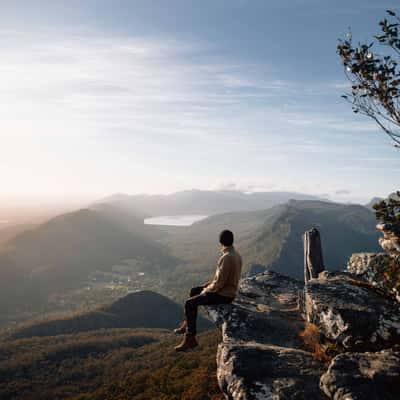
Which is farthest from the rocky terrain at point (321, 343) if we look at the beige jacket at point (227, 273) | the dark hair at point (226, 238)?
the dark hair at point (226, 238)

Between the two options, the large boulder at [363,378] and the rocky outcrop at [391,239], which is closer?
the large boulder at [363,378]

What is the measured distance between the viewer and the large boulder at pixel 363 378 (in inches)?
377

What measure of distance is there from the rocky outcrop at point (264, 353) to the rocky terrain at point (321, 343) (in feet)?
0.11

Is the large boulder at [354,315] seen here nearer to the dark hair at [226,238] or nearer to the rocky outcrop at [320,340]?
the rocky outcrop at [320,340]

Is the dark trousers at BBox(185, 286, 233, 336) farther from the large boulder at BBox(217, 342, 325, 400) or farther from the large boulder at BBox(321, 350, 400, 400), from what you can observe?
the large boulder at BBox(321, 350, 400, 400)

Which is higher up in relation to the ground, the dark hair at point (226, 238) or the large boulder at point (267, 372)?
the dark hair at point (226, 238)

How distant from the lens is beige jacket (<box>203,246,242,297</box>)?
14484 millimetres

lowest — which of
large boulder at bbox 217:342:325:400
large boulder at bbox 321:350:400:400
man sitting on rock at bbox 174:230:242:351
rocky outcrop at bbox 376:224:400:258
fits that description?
large boulder at bbox 217:342:325:400

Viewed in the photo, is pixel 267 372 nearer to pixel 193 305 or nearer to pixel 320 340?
pixel 320 340

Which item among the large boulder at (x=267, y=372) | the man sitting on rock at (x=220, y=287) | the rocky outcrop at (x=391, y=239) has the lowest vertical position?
the large boulder at (x=267, y=372)

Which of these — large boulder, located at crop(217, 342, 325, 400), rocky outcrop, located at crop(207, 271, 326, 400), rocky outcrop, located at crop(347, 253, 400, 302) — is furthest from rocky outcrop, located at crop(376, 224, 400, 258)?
large boulder, located at crop(217, 342, 325, 400)

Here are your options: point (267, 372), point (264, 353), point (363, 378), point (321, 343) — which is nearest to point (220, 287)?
point (264, 353)

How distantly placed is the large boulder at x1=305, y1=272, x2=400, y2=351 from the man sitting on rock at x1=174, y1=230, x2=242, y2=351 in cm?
365

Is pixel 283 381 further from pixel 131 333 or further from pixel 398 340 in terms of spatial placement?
pixel 131 333
